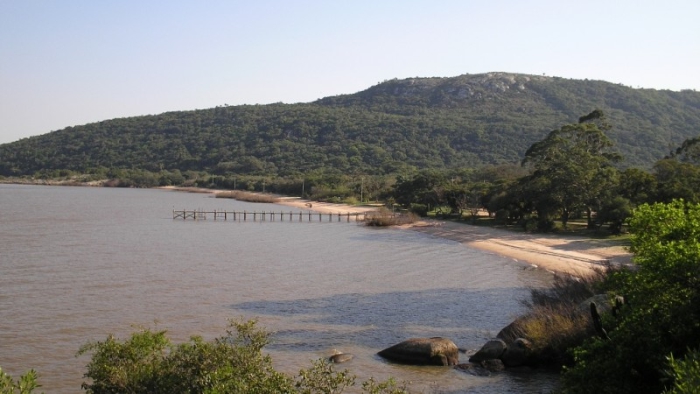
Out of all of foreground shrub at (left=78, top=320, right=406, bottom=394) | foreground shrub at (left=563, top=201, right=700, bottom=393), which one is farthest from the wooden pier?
foreground shrub at (left=563, top=201, right=700, bottom=393)

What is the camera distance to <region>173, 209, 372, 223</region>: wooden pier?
74.6m

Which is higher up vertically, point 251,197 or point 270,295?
point 251,197

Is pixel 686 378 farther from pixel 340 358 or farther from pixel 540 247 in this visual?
pixel 540 247

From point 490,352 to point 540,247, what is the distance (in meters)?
26.9

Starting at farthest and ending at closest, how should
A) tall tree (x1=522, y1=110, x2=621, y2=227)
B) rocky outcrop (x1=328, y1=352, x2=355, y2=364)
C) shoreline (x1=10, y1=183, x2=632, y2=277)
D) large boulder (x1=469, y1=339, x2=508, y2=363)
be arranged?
tall tree (x1=522, y1=110, x2=621, y2=227)
shoreline (x1=10, y1=183, x2=632, y2=277)
rocky outcrop (x1=328, y1=352, x2=355, y2=364)
large boulder (x1=469, y1=339, x2=508, y2=363)

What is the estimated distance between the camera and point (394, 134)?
16025cm

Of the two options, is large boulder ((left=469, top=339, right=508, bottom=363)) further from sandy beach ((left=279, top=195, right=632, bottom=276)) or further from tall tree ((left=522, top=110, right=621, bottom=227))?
tall tree ((left=522, top=110, right=621, bottom=227))

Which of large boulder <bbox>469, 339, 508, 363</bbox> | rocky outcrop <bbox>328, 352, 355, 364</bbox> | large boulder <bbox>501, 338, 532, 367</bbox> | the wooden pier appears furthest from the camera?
the wooden pier

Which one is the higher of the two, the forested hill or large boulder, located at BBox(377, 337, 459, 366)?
the forested hill

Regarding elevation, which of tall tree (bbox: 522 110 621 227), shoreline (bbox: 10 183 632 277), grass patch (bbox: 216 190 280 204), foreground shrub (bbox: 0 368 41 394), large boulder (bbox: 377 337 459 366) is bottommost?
large boulder (bbox: 377 337 459 366)

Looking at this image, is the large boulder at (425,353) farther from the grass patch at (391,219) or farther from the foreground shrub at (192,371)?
the grass patch at (391,219)

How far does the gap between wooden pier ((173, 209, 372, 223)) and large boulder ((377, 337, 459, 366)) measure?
174 feet

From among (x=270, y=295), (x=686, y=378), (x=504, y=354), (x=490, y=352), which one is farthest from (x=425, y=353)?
(x=270, y=295)

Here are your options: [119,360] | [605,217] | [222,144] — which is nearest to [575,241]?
[605,217]
